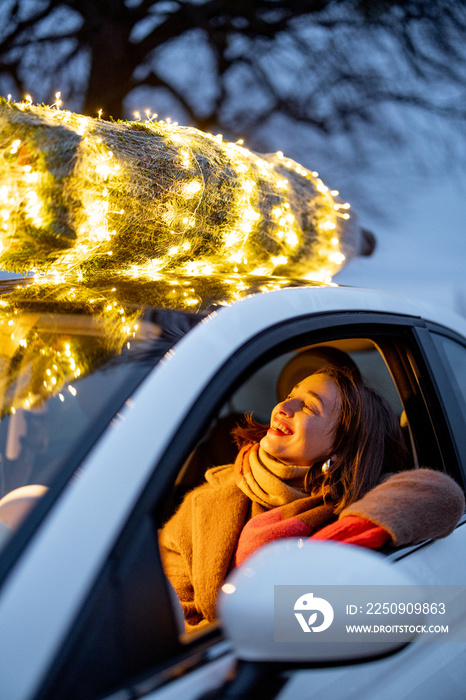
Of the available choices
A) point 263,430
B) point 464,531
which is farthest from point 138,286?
point 464,531

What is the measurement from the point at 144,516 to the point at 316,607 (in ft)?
1.12

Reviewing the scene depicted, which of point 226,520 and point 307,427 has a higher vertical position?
point 307,427

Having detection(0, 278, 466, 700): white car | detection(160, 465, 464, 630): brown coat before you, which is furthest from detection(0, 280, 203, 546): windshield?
detection(160, 465, 464, 630): brown coat

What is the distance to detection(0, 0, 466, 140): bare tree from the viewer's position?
19.4 ft

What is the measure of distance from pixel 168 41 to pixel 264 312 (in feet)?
19.2

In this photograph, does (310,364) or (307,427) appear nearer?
(307,427)

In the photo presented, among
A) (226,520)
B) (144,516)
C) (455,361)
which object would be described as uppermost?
(144,516)

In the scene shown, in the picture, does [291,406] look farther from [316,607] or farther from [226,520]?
[316,607]

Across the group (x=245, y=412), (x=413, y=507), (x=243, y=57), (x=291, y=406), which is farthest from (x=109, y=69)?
(x=413, y=507)

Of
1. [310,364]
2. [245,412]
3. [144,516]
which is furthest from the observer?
[245,412]

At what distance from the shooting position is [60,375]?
1.29 meters

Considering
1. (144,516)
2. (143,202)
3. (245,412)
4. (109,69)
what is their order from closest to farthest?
(144,516) < (143,202) < (245,412) < (109,69)

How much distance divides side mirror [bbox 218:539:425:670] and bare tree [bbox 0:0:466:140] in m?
5.95

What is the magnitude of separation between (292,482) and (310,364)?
417 millimetres
